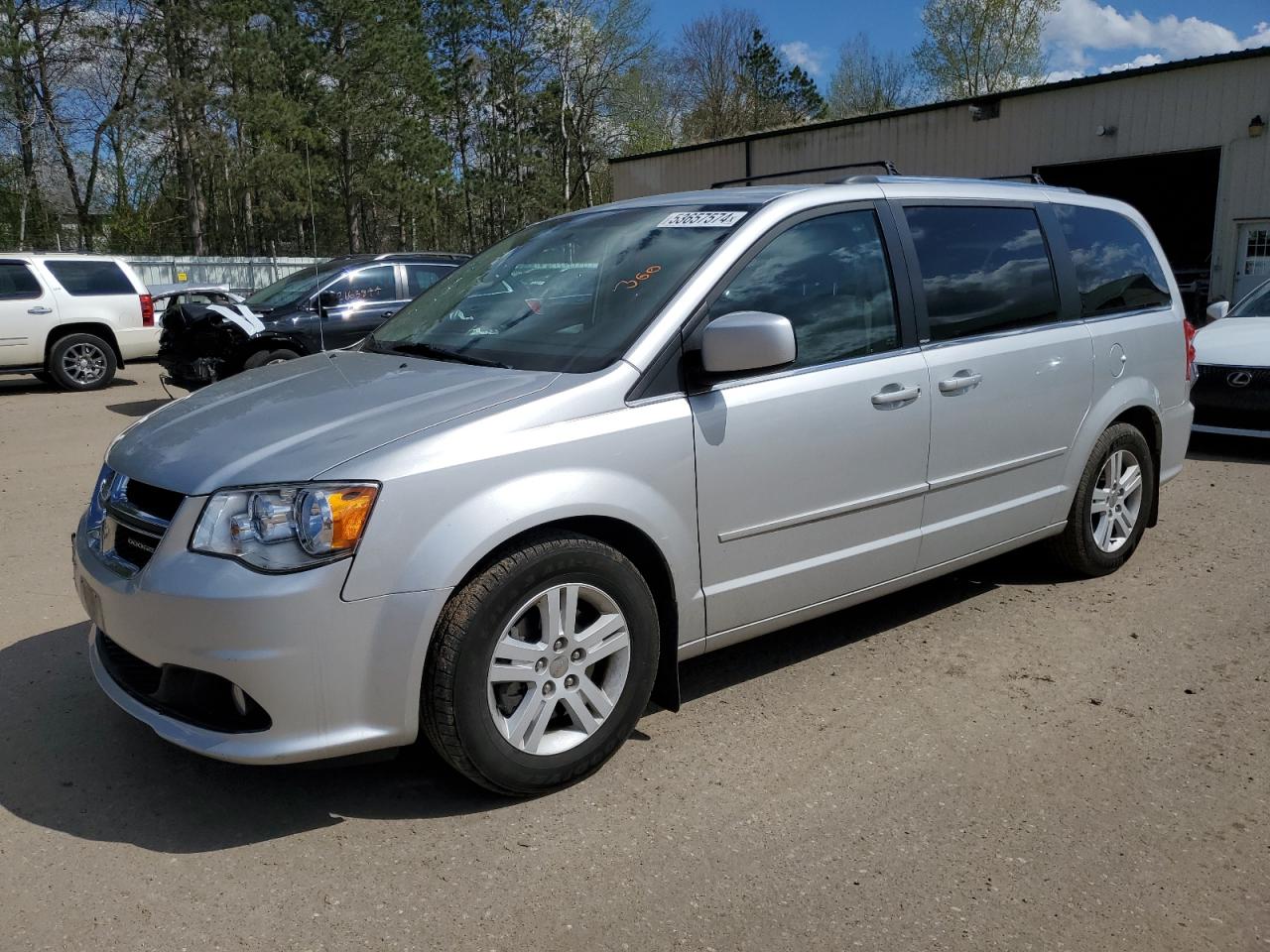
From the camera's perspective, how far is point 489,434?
2.93 meters

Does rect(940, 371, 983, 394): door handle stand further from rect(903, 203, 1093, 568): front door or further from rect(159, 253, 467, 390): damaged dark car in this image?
rect(159, 253, 467, 390): damaged dark car

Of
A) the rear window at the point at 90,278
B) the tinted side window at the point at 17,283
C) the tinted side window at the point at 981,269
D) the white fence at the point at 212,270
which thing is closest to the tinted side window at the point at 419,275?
the rear window at the point at 90,278

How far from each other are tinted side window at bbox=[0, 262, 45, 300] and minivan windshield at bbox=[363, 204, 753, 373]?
11.1 m

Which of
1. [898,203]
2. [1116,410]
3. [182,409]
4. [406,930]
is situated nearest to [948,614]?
[1116,410]

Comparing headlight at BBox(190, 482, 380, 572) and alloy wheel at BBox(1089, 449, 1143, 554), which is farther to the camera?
alloy wheel at BBox(1089, 449, 1143, 554)

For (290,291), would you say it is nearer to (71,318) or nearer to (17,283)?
(71,318)

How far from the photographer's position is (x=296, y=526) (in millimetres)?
2707

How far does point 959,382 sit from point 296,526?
2546 mm

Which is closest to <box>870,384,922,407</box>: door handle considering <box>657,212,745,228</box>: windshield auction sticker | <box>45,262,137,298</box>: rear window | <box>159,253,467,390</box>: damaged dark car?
<box>657,212,745,228</box>: windshield auction sticker

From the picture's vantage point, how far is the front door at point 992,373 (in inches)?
160

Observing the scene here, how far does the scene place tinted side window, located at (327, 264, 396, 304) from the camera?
36.6 ft

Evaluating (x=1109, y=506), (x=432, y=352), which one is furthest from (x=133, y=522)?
(x=1109, y=506)

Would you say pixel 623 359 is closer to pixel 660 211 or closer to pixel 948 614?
pixel 660 211

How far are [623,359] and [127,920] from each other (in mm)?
1989
